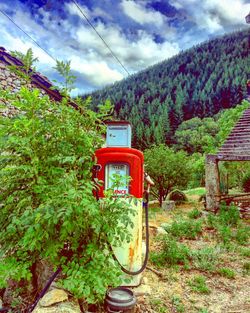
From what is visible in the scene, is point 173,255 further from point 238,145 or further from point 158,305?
point 238,145

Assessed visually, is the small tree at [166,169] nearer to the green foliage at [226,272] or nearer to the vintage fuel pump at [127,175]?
the green foliage at [226,272]

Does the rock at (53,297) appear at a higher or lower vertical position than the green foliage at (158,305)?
higher

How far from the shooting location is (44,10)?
20.0ft

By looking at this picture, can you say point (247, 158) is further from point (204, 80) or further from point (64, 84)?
point (204, 80)

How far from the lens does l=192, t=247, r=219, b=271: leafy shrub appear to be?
505 centimetres

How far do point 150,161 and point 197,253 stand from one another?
9311 mm

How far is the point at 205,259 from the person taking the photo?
17.5ft

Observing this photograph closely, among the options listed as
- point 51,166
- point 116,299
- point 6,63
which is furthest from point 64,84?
point 6,63

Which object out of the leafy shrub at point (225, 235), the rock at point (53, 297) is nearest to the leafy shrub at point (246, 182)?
the leafy shrub at point (225, 235)

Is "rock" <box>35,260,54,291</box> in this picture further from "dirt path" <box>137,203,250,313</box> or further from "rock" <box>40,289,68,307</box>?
"dirt path" <box>137,203,250,313</box>

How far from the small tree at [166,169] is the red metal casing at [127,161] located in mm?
10836

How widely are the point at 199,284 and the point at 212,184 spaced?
7608 mm

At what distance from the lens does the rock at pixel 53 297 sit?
297 centimetres

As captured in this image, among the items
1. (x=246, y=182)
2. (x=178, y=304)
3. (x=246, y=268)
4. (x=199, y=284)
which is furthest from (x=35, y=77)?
(x=246, y=182)
